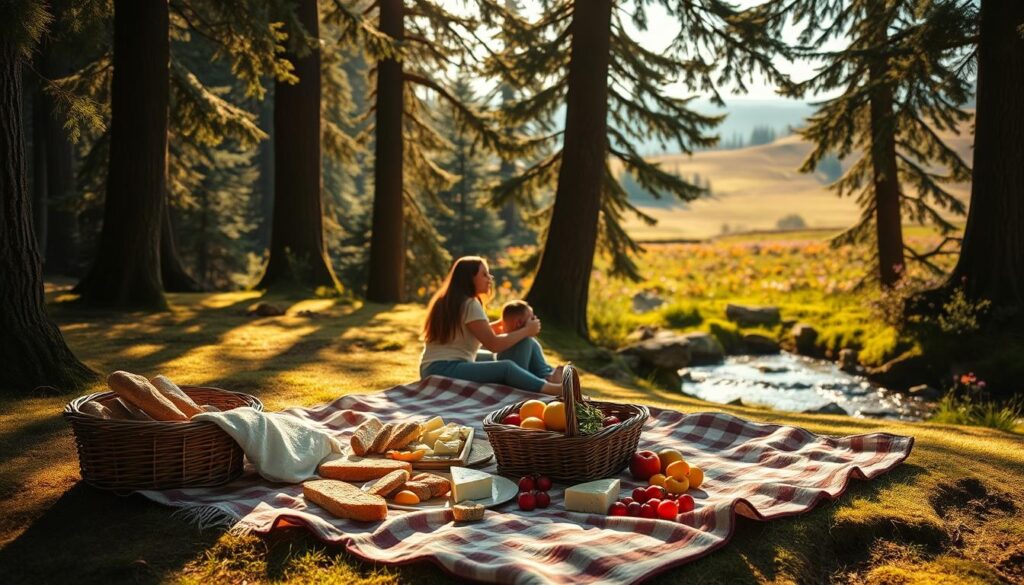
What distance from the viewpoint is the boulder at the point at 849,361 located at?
12.6 metres

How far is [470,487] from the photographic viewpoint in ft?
13.7

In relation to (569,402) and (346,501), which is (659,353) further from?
(346,501)

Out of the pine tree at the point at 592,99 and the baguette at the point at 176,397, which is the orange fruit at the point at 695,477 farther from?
the pine tree at the point at 592,99

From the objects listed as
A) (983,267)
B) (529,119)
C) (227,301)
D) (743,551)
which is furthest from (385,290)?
(743,551)

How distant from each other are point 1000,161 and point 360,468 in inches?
396

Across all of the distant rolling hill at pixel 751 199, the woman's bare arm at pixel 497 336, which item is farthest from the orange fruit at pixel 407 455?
the distant rolling hill at pixel 751 199

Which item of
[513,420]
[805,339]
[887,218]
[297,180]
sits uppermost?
[297,180]

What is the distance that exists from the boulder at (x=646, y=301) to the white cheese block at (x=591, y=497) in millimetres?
14500

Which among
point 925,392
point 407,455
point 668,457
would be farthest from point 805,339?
point 407,455

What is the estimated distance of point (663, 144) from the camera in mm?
13078

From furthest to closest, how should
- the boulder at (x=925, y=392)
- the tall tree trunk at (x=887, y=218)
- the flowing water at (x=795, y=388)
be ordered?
the tall tree trunk at (x=887, y=218), the boulder at (x=925, y=392), the flowing water at (x=795, y=388)

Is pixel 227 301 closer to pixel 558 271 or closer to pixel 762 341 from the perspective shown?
pixel 558 271

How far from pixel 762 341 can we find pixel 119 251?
11.1 metres

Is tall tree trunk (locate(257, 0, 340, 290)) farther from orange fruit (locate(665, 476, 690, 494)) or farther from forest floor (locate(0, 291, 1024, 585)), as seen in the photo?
orange fruit (locate(665, 476, 690, 494))
